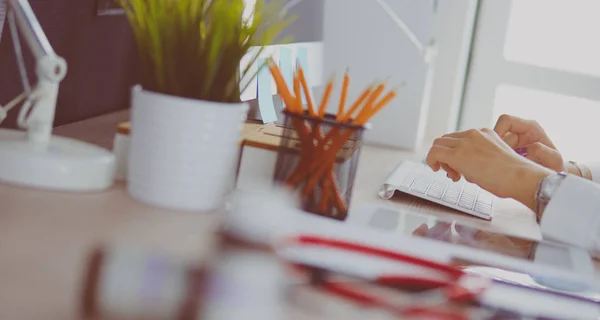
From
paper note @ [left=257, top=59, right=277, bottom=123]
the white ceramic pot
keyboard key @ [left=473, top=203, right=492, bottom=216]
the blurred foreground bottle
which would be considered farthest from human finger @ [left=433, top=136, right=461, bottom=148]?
the blurred foreground bottle

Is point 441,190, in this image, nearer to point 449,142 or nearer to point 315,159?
point 449,142

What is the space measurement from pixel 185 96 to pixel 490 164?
0.59 metres

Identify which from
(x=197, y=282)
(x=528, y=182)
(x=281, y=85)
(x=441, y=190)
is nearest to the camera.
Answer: (x=197, y=282)

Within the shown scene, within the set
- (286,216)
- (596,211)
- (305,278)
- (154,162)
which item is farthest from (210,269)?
(596,211)

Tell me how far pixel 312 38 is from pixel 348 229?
46.5 inches

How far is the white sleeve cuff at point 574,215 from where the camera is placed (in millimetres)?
1049

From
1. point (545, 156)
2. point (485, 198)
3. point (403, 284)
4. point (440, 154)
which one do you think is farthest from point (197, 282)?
point (545, 156)

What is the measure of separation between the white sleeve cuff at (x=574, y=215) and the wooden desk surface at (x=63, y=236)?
1.65ft

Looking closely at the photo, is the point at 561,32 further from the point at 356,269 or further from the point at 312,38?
the point at 356,269

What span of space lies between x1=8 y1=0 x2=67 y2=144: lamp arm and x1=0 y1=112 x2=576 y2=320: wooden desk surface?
0.08m

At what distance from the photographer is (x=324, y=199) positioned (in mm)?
870

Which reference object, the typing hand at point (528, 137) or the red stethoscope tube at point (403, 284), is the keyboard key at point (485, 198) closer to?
the typing hand at point (528, 137)

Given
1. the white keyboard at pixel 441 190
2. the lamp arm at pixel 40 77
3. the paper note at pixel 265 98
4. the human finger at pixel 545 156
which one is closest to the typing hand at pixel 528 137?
the human finger at pixel 545 156

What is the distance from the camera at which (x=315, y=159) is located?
864 mm
